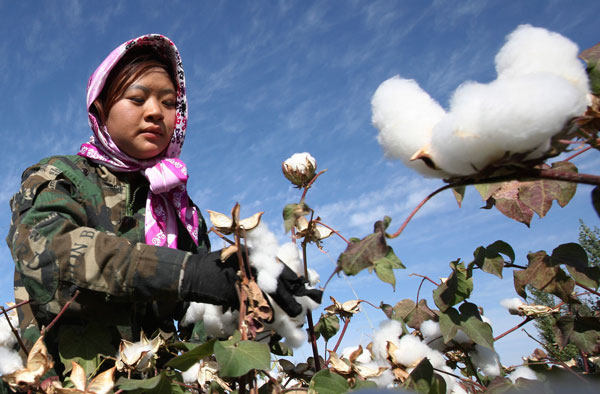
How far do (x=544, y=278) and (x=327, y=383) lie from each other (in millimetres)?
699

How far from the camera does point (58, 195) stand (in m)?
1.43

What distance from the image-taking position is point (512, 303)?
1.65m

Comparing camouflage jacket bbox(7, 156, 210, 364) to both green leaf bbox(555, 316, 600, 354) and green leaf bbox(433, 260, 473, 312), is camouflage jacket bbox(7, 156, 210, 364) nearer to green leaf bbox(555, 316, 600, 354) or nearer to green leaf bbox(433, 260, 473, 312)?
green leaf bbox(433, 260, 473, 312)

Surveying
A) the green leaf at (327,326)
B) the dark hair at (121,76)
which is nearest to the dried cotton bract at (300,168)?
the green leaf at (327,326)

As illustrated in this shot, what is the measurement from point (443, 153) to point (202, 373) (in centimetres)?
103

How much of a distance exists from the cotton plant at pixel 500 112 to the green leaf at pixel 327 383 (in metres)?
0.56

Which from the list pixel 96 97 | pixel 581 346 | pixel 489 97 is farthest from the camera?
pixel 96 97

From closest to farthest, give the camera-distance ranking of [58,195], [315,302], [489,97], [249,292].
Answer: [489,97]
[249,292]
[315,302]
[58,195]

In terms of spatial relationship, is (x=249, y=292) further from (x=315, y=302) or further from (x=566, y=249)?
(x=566, y=249)

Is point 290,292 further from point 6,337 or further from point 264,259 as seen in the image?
point 6,337

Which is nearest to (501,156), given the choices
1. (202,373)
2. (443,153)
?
(443,153)

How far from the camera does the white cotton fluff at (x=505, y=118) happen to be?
52 centimetres

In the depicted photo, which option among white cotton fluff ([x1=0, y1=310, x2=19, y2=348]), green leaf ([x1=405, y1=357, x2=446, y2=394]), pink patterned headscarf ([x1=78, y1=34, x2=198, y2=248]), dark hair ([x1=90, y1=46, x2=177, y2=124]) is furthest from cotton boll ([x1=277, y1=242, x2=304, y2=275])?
dark hair ([x1=90, y1=46, x2=177, y2=124])

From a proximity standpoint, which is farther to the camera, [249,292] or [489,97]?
[249,292]
